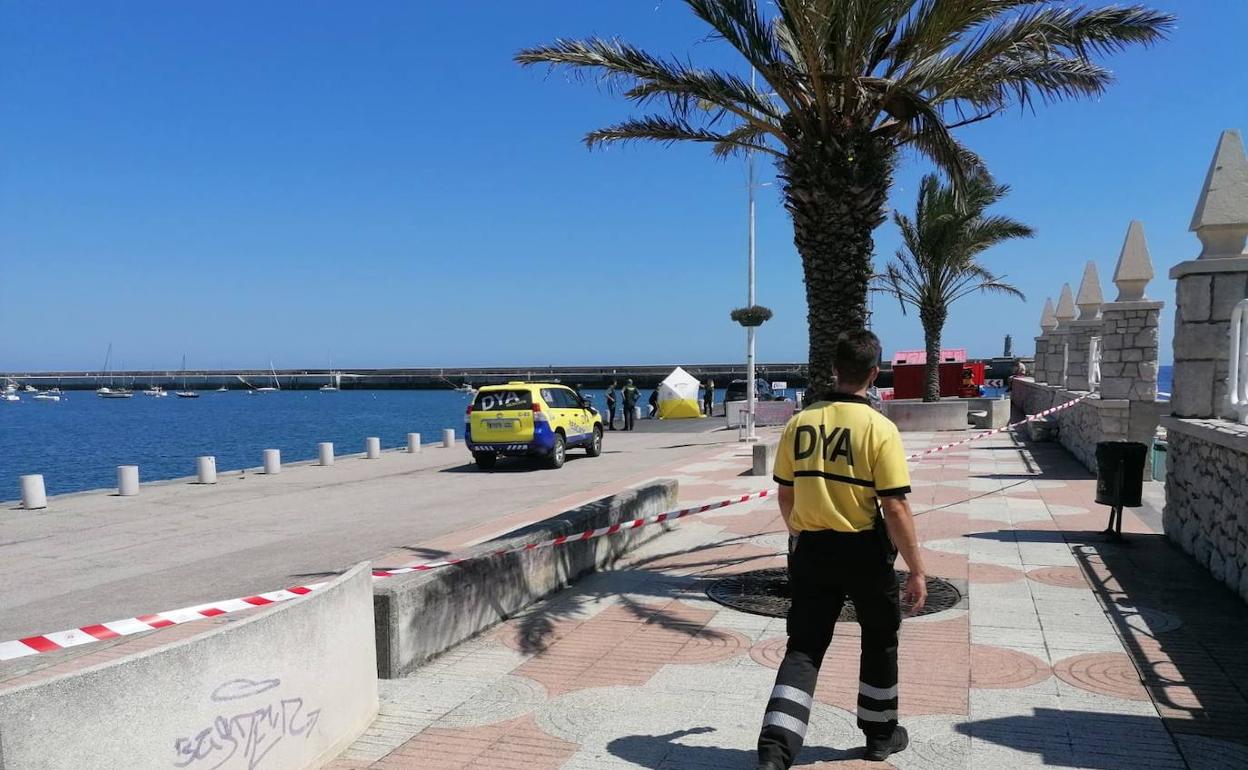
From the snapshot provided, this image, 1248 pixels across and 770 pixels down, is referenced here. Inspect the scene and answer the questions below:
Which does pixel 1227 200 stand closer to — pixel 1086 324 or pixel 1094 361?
pixel 1094 361

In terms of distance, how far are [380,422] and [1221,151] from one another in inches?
2835

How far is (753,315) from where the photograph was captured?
2316 cm

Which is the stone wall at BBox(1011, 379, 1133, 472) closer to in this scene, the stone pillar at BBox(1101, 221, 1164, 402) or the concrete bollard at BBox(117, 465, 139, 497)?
the stone pillar at BBox(1101, 221, 1164, 402)

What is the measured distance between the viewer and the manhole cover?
657cm

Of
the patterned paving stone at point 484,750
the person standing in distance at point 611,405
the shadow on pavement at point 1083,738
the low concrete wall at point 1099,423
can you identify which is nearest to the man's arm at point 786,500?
the shadow on pavement at point 1083,738

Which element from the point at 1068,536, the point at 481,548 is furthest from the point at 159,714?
the point at 1068,536

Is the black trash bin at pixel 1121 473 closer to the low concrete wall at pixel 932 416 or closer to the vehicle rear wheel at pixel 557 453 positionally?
the vehicle rear wheel at pixel 557 453

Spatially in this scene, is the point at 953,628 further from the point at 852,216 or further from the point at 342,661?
the point at 342,661

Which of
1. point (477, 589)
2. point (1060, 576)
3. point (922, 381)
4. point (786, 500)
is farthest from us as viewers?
point (922, 381)

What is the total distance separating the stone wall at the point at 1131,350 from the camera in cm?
1291

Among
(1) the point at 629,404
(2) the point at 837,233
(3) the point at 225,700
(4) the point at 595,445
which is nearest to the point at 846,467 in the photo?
(3) the point at 225,700

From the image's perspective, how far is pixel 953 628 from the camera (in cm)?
606

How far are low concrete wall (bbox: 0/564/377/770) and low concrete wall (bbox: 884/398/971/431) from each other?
21.6 metres

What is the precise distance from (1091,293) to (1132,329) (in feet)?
11.9
